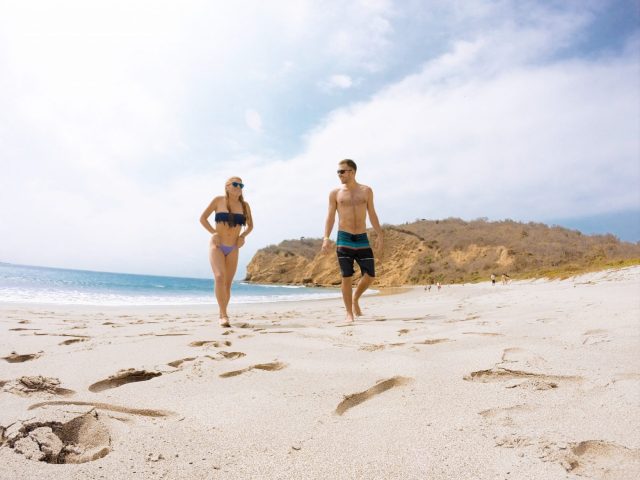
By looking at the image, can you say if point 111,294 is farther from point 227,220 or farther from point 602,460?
point 602,460

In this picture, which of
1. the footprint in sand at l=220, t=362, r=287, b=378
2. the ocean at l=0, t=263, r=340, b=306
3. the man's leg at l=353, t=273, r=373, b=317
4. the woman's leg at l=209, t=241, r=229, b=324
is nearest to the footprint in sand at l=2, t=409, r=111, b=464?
the footprint in sand at l=220, t=362, r=287, b=378

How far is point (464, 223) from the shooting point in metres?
43.5

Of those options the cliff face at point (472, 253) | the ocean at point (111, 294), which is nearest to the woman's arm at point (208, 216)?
the ocean at point (111, 294)

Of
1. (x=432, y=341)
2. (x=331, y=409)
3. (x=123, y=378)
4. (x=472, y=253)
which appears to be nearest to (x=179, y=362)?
(x=123, y=378)

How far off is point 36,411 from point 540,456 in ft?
5.34

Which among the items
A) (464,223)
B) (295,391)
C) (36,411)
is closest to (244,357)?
(295,391)

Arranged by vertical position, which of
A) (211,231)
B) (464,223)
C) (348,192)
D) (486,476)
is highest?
(464,223)

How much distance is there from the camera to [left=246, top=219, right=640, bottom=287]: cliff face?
27.4 meters

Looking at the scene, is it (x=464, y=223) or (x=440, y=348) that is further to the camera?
(x=464, y=223)

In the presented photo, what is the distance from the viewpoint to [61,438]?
3.62ft

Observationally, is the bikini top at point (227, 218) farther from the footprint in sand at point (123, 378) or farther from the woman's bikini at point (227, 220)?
the footprint in sand at point (123, 378)

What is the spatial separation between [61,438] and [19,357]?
1.47m

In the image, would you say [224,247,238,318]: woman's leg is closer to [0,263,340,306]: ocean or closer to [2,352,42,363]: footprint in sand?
[2,352,42,363]: footprint in sand

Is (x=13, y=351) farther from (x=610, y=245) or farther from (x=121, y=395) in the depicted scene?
(x=610, y=245)
